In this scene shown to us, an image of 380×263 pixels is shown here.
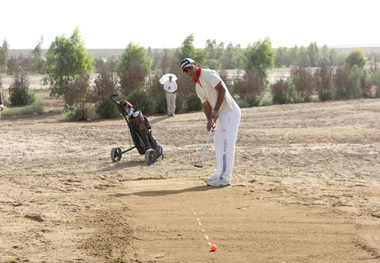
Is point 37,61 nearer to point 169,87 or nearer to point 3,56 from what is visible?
point 3,56

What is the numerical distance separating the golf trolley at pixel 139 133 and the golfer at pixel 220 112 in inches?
98.2

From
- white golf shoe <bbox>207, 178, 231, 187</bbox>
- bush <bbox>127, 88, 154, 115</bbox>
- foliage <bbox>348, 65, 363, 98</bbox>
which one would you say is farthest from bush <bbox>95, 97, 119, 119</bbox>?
foliage <bbox>348, 65, 363, 98</bbox>

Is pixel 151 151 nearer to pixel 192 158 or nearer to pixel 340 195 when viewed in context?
pixel 192 158

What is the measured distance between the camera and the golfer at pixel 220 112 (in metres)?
7.72

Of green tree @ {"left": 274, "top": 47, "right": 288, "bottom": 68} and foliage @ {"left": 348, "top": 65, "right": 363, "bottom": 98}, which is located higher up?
green tree @ {"left": 274, "top": 47, "right": 288, "bottom": 68}

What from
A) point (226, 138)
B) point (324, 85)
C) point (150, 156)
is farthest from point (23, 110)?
point (226, 138)

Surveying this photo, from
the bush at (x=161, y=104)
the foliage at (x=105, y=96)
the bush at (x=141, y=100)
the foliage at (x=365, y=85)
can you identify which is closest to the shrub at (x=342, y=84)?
the foliage at (x=365, y=85)

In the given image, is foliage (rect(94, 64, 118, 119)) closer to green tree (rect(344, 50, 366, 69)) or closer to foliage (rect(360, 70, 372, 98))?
foliage (rect(360, 70, 372, 98))

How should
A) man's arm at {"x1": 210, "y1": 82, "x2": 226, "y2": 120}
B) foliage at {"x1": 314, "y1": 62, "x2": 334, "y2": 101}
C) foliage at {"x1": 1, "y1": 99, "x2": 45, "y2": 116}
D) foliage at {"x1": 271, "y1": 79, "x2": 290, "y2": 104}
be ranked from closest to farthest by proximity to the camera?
man's arm at {"x1": 210, "y1": 82, "x2": 226, "y2": 120}
foliage at {"x1": 1, "y1": 99, "x2": 45, "y2": 116}
foliage at {"x1": 271, "y1": 79, "x2": 290, "y2": 104}
foliage at {"x1": 314, "y1": 62, "x2": 334, "y2": 101}

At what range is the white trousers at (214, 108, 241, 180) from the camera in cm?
786

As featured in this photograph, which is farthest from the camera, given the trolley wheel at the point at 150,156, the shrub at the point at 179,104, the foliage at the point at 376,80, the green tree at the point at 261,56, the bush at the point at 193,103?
the green tree at the point at 261,56

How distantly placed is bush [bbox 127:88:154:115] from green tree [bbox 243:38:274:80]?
40.7ft

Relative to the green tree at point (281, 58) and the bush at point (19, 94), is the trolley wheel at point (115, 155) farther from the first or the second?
the green tree at point (281, 58)

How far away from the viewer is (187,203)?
7.00 meters
